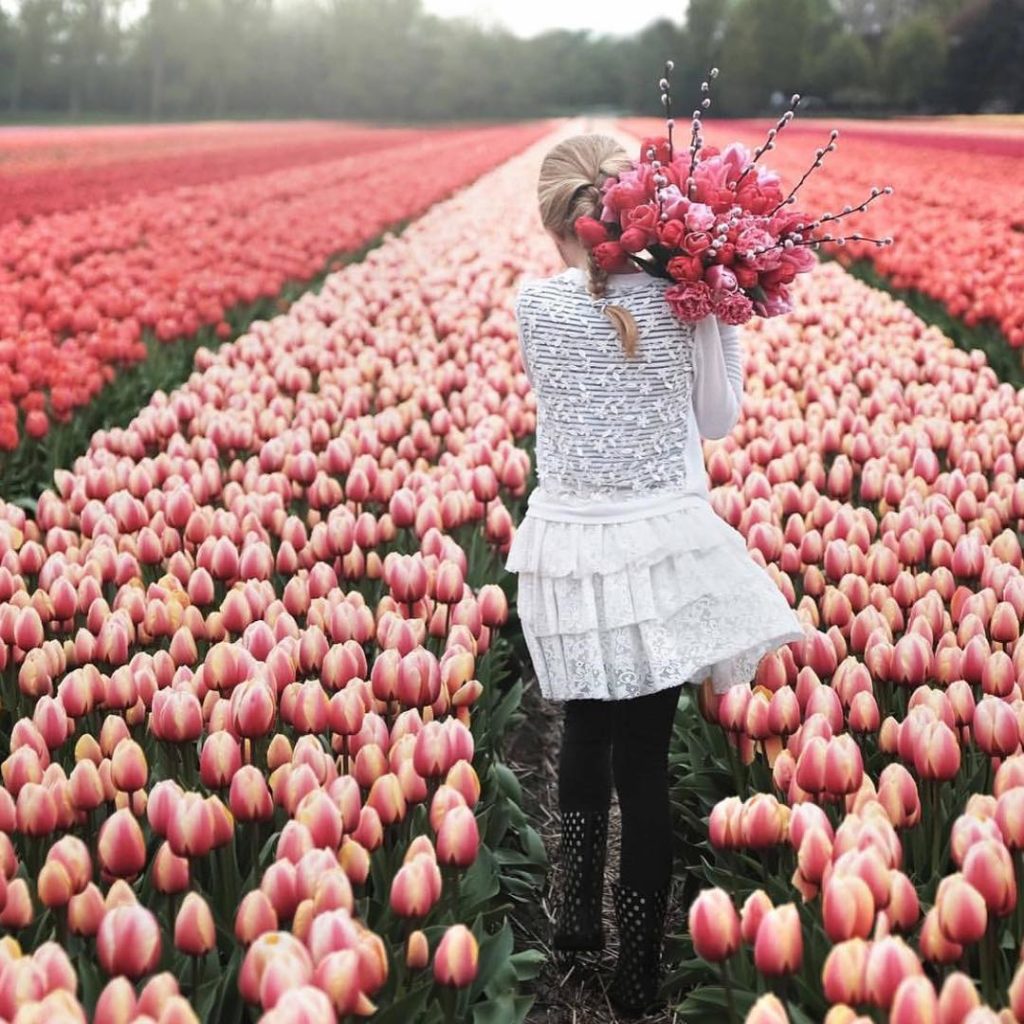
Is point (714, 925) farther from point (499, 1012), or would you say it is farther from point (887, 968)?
point (499, 1012)

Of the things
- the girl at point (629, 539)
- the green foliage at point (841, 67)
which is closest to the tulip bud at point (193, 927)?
the girl at point (629, 539)

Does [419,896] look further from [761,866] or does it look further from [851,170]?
[851,170]

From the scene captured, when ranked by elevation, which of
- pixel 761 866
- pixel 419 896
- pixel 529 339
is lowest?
pixel 761 866

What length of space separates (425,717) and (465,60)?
2379 inches

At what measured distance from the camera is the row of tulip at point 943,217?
25.2 feet

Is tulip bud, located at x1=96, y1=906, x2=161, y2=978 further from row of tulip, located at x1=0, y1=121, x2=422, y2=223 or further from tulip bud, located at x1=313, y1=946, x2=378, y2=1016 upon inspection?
row of tulip, located at x1=0, y1=121, x2=422, y2=223

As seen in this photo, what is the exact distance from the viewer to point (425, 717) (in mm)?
2777

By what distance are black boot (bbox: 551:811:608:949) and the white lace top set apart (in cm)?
75

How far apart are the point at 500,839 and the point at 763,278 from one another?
57.3 inches

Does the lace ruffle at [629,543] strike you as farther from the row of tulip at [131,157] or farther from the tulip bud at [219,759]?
the row of tulip at [131,157]

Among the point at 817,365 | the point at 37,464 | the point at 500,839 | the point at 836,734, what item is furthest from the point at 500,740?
the point at 817,365

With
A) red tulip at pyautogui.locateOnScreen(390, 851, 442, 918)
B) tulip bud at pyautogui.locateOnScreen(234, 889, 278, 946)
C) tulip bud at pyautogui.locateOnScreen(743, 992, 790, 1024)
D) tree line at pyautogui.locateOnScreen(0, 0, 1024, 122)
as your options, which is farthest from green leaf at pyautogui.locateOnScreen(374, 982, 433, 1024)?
tree line at pyautogui.locateOnScreen(0, 0, 1024, 122)

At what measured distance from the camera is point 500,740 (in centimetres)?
373

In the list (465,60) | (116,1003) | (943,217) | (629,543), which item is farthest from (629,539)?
(465,60)
